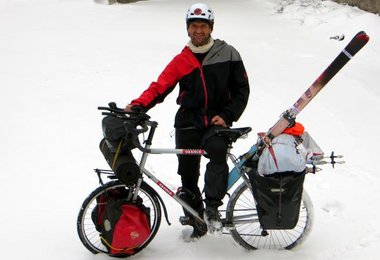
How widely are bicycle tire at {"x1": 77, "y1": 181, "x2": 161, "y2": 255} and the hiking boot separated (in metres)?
0.38

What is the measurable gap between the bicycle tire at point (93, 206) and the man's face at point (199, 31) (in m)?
1.13

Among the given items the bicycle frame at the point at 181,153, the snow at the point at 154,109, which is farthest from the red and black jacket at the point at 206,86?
the snow at the point at 154,109

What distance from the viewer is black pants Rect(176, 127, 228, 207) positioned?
3.20m

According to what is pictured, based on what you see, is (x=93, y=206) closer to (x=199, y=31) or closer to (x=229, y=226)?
(x=229, y=226)

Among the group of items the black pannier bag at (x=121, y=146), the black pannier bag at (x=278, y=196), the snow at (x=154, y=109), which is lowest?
the snow at (x=154, y=109)

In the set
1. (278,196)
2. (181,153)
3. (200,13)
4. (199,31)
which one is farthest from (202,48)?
(278,196)

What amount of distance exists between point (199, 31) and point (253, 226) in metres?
1.76

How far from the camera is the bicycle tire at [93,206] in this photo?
130 inches

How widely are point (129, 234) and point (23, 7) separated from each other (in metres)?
10.9

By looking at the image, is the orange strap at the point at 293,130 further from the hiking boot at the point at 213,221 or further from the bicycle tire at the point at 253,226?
the hiking boot at the point at 213,221

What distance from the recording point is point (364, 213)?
4090 mm

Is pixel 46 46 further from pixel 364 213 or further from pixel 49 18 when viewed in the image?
pixel 364 213

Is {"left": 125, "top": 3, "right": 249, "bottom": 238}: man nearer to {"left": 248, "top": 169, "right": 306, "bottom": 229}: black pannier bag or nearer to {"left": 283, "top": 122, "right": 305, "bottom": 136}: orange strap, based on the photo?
{"left": 248, "top": 169, "right": 306, "bottom": 229}: black pannier bag

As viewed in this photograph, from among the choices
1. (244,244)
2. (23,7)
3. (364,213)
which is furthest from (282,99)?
(23,7)
